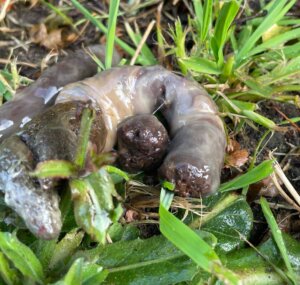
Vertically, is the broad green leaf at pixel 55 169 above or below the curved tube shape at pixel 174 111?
above

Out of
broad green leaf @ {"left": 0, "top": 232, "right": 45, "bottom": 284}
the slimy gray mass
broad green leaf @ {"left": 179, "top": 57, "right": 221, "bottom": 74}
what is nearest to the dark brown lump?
the slimy gray mass

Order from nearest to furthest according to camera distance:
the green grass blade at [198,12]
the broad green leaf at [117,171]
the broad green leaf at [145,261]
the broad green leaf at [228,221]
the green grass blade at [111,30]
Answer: the broad green leaf at [145,261]
the broad green leaf at [117,171]
the broad green leaf at [228,221]
the green grass blade at [111,30]
the green grass blade at [198,12]

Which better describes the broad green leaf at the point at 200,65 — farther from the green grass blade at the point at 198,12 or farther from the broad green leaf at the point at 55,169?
the broad green leaf at the point at 55,169

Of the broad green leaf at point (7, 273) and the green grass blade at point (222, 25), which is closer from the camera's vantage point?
the broad green leaf at point (7, 273)

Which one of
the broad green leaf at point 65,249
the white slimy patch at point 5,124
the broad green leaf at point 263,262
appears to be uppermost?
the white slimy patch at point 5,124

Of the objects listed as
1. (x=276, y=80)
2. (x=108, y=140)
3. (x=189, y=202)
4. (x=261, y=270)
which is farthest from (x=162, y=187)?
(x=276, y=80)

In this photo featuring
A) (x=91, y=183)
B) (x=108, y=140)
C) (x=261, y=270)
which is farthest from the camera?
(x=108, y=140)

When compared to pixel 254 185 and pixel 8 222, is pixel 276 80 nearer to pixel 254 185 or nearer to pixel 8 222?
pixel 254 185

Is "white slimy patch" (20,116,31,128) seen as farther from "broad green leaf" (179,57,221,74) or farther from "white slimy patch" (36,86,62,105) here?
"broad green leaf" (179,57,221,74)

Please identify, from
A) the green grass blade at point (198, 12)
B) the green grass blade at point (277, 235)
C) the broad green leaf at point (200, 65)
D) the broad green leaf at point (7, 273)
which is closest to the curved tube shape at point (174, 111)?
the broad green leaf at point (200, 65)
